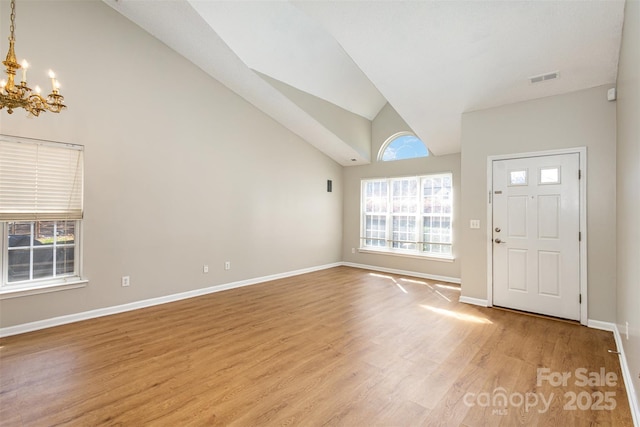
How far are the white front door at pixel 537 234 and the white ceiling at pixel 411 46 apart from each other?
3.15ft

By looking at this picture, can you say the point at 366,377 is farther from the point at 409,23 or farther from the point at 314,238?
the point at 314,238

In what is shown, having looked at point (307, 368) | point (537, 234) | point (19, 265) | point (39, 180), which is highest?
point (39, 180)

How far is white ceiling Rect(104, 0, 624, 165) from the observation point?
8.92 ft

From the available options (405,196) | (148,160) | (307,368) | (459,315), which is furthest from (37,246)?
(405,196)

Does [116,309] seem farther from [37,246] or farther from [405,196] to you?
[405,196]

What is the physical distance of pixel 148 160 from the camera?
159 inches

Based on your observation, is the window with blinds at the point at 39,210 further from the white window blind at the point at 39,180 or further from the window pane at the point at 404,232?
the window pane at the point at 404,232

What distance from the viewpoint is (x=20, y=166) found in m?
3.12

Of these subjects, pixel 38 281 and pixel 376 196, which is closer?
pixel 38 281

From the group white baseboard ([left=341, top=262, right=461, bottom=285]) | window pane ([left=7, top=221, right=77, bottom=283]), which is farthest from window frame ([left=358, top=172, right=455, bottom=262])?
window pane ([left=7, top=221, right=77, bottom=283])

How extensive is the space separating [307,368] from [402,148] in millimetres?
5248

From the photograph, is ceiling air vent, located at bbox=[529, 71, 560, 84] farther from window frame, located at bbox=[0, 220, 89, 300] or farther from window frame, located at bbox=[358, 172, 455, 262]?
window frame, located at bbox=[0, 220, 89, 300]

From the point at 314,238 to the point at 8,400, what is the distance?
5.09 m

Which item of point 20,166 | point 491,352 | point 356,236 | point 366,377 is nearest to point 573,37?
point 491,352
